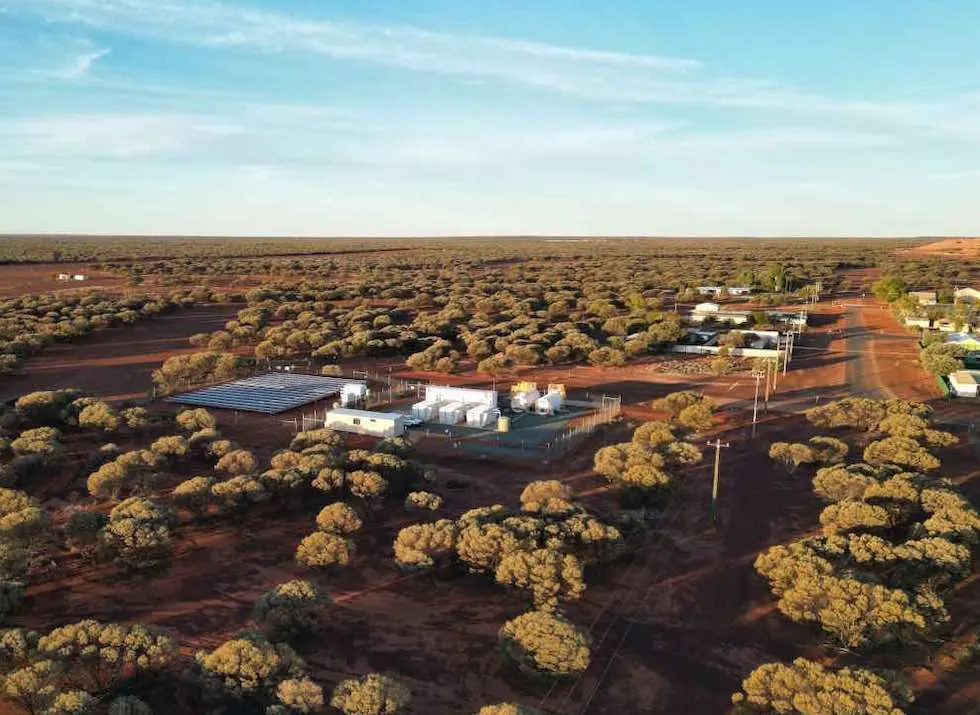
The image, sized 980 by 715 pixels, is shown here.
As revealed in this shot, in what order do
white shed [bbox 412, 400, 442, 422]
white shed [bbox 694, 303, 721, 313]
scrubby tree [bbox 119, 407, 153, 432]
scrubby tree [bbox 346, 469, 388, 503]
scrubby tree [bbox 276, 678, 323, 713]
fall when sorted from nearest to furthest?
1. scrubby tree [bbox 276, 678, 323, 713]
2. scrubby tree [bbox 346, 469, 388, 503]
3. scrubby tree [bbox 119, 407, 153, 432]
4. white shed [bbox 412, 400, 442, 422]
5. white shed [bbox 694, 303, 721, 313]

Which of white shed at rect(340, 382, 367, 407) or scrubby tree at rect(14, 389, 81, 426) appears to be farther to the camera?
white shed at rect(340, 382, 367, 407)

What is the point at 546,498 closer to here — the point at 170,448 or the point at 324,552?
the point at 324,552

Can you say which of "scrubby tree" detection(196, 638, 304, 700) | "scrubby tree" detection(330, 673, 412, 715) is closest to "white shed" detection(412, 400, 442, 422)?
"scrubby tree" detection(196, 638, 304, 700)

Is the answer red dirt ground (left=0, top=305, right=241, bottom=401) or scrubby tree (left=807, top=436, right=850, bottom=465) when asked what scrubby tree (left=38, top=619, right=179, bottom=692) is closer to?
scrubby tree (left=807, top=436, right=850, bottom=465)

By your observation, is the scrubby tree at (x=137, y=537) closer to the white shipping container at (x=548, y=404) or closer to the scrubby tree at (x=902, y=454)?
the white shipping container at (x=548, y=404)

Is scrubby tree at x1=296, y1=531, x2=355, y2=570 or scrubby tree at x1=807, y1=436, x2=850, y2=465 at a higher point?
scrubby tree at x1=807, y1=436, x2=850, y2=465

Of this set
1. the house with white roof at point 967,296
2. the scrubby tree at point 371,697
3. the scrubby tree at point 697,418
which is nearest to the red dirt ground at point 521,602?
the scrubby tree at point 371,697
